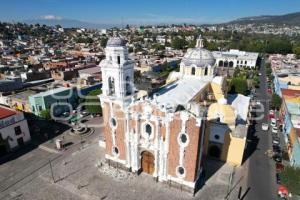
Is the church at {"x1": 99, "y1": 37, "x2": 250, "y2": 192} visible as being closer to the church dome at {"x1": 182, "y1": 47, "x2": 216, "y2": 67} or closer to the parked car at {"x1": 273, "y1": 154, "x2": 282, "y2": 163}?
the parked car at {"x1": 273, "y1": 154, "x2": 282, "y2": 163}

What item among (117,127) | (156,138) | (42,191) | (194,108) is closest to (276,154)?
(194,108)

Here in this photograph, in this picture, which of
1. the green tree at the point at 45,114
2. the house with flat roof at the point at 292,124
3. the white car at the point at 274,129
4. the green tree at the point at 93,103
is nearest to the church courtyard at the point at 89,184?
the house with flat roof at the point at 292,124

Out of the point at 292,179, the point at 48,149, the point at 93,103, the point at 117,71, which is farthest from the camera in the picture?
the point at 93,103

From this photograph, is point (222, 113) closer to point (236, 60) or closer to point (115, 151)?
point (115, 151)

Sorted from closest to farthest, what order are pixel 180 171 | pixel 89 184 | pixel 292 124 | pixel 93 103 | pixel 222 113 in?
pixel 180 171 < pixel 89 184 < pixel 222 113 < pixel 292 124 < pixel 93 103

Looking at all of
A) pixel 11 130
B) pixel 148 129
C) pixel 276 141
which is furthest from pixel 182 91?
pixel 11 130
